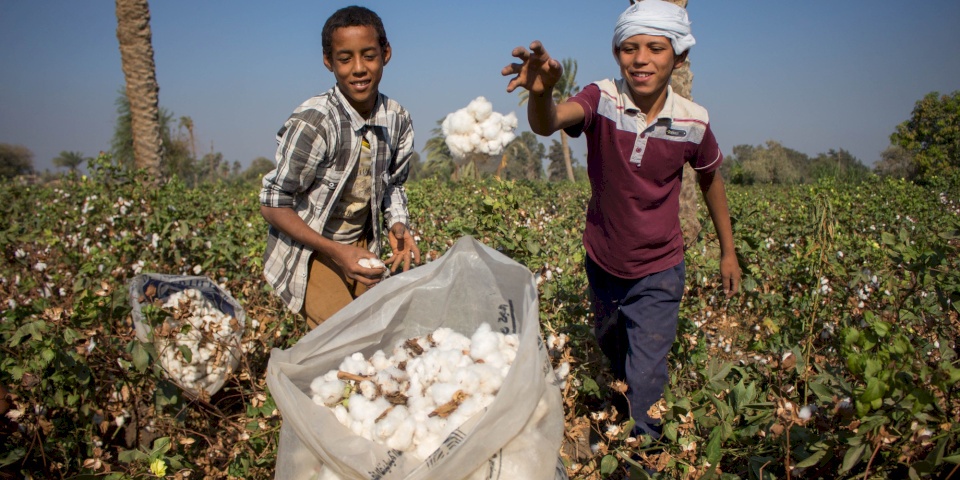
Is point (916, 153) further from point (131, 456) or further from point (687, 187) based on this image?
point (131, 456)

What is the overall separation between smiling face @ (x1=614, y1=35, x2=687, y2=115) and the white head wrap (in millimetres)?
18

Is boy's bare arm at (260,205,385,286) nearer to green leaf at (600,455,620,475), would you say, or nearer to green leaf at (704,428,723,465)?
green leaf at (600,455,620,475)

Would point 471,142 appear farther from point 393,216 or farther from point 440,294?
point 440,294

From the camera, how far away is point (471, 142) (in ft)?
12.3

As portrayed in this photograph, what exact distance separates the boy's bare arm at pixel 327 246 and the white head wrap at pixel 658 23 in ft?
3.54

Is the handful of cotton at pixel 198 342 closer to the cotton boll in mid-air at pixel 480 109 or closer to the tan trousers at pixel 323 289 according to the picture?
the tan trousers at pixel 323 289

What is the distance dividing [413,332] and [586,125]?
2.90 feet

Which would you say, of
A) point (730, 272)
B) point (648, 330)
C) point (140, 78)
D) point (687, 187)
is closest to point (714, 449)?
point (648, 330)

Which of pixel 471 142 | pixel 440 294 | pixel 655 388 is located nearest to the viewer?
pixel 440 294

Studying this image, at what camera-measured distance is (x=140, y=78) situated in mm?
9164

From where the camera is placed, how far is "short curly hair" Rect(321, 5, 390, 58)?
1995 mm

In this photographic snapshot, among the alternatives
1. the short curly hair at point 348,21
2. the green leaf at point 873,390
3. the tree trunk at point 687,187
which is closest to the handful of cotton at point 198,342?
the short curly hair at point 348,21

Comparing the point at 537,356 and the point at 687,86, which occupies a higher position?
the point at 687,86

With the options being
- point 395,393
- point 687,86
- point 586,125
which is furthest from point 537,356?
point 687,86
